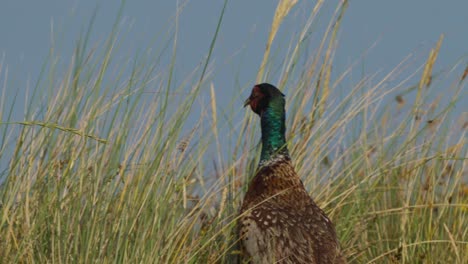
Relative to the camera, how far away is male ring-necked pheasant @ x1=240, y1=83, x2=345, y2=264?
Result: 5.46 metres

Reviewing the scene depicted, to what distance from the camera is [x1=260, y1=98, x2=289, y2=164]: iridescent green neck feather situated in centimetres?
607

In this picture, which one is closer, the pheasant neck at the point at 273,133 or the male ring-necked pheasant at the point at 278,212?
the male ring-necked pheasant at the point at 278,212

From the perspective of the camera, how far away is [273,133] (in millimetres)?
6137

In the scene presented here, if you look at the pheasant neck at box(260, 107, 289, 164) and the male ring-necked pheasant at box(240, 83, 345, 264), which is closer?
the male ring-necked pheasant at box(240, 83, 345, 264)

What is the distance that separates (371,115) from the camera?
22.1 feet

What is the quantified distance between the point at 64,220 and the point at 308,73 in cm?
214

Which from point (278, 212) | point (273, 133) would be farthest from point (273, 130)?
point (278, 212)

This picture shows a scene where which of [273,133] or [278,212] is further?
[273,133]

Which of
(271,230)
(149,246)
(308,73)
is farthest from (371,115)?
(149,246)

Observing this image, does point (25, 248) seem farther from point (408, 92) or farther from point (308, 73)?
point (408, 92)

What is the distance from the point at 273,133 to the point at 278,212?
659mm

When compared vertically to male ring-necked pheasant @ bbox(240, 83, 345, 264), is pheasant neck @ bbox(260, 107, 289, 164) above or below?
above

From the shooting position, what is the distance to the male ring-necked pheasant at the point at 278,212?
17.9 feet

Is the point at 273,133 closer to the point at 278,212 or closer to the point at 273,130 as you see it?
the point at 273,130
